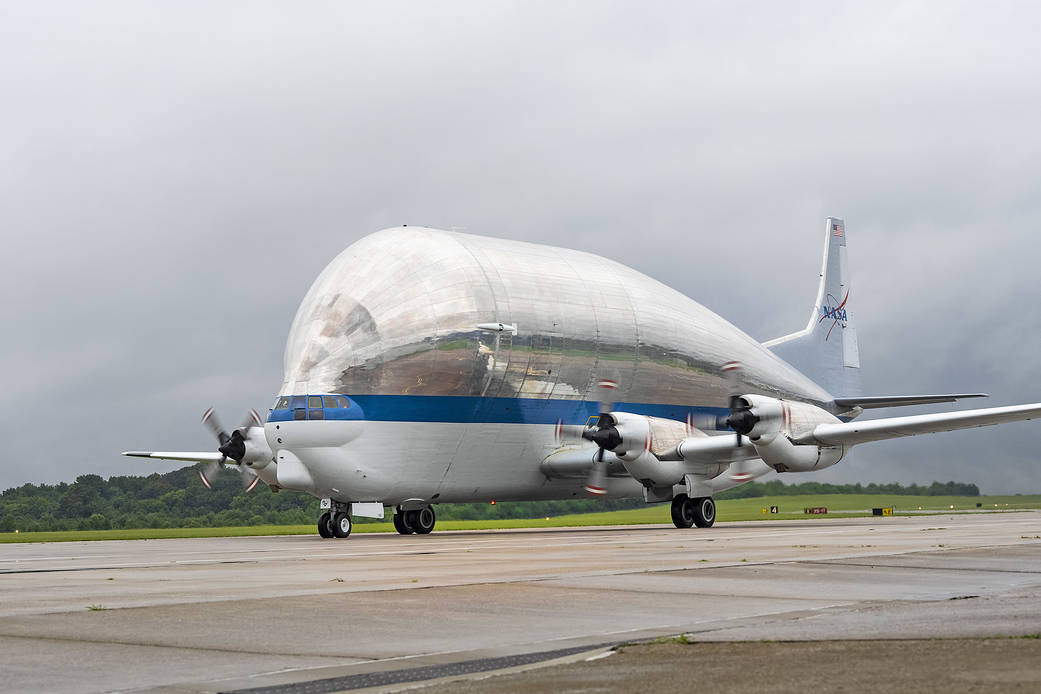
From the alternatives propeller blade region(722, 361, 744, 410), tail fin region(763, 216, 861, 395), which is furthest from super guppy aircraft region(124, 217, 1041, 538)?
tail fin region(763, 216, 861, 395)

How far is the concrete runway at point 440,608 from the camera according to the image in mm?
7777

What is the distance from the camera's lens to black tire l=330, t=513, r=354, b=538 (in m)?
34.4

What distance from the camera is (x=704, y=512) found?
1522 inches

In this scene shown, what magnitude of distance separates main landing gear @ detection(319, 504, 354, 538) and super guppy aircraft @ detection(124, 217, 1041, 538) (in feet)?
0.15

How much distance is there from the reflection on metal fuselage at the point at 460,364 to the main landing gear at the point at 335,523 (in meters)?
0.52

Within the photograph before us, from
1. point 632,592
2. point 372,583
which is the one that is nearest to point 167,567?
point 372,583

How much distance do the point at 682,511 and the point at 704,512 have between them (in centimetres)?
80

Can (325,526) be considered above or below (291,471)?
below

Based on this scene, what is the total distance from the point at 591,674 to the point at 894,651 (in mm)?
1987

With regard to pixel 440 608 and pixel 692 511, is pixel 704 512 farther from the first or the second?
pixel 440 608

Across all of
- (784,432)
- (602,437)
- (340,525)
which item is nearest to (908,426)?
(784,432)

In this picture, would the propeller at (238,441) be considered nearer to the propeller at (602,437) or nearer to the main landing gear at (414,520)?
the main landing gear at (414,520)

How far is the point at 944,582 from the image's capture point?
13.1m

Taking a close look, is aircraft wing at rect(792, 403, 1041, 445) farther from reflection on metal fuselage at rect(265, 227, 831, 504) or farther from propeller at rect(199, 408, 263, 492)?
propeller at rect(199, 408, 263, 492)
